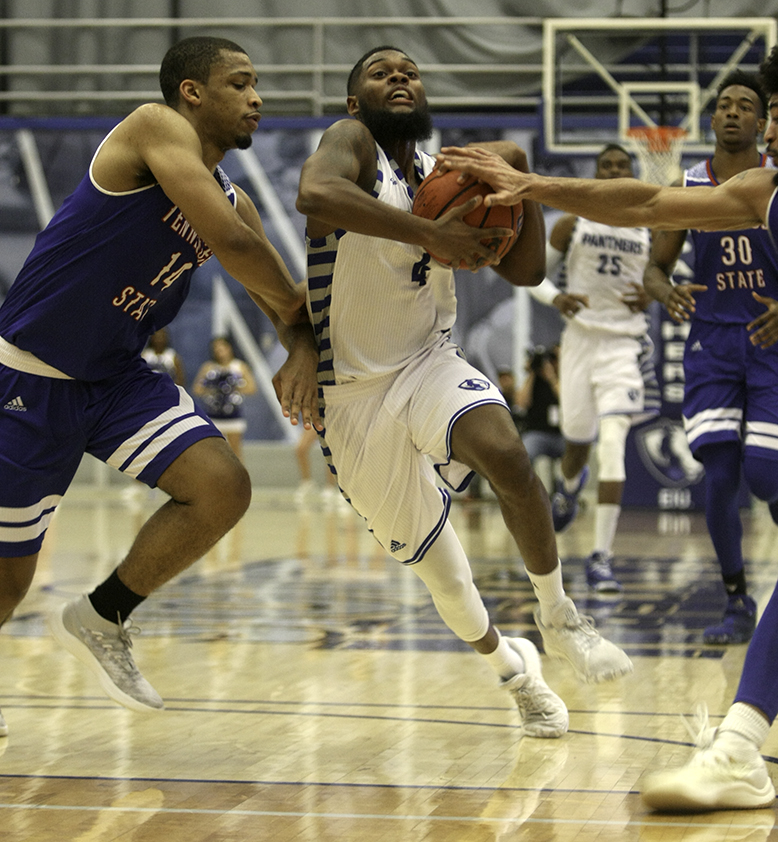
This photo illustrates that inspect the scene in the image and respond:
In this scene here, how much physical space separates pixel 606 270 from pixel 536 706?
13.7 ft

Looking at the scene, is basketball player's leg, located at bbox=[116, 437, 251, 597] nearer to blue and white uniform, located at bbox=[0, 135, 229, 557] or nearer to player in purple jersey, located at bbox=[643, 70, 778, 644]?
blue and white uniform, located at bbox=[0, 135, 229, 557]

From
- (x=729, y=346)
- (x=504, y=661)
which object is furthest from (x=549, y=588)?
(x=729, y=346)

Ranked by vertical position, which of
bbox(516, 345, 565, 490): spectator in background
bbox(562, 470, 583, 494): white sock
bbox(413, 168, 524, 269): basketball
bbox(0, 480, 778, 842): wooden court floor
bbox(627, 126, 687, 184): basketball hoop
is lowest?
bbox(516, 345, 565, 490): spectator in background

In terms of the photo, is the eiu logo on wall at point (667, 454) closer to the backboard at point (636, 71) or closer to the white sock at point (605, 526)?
the backboard at point (636, 71)

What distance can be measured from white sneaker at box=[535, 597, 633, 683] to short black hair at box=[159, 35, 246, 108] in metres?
1.84

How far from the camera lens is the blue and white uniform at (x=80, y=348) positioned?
3.41 m

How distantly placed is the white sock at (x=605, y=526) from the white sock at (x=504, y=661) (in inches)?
124

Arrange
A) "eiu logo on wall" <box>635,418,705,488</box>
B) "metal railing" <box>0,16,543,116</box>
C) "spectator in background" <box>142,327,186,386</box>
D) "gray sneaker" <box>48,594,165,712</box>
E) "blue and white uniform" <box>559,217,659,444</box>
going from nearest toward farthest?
"gray sneaker" <box>48,594,165,712</box> → "blue and white uniform" <box>559,217,659,444</box> → "eiu logo on wall" <box>635,418,705,488</box> → "spectator in background" <box>142,327,186,386</box> → "metal railing" <box>0,16,543,116</box>

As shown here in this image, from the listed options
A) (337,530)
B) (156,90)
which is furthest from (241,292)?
(337,530)

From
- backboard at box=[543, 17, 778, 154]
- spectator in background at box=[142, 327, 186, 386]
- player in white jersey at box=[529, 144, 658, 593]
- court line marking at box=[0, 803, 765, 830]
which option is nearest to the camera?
court line marking at box=[0, 803, 765, 830]

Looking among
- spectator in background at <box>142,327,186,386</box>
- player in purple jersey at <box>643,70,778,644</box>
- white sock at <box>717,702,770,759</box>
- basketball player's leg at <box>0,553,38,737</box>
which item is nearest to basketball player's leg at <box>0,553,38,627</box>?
basketball player's leg at <box>0,553,38,737</box>

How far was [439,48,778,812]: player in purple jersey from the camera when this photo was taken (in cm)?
281

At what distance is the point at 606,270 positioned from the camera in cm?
732

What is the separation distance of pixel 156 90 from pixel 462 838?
1339 cm
